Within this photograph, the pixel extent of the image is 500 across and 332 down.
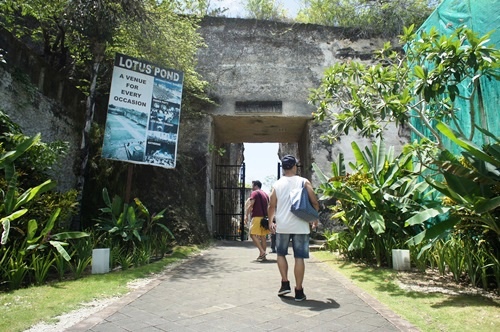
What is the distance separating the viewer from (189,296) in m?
3.96

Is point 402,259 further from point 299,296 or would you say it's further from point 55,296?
point 55,296

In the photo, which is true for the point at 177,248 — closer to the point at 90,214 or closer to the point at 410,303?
the point at 90,214

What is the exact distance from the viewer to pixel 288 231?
3.93 meters

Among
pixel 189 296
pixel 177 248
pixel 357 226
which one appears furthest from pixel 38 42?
pixel 357 226

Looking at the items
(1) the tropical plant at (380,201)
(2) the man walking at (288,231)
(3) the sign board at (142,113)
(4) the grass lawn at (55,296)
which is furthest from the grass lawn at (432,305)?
(3) the sign board at (142,113)

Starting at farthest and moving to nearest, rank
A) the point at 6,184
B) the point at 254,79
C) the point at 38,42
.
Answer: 1. the point at 254,79
2. the point at 38,42
3. the point at 6,184

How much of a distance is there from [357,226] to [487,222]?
8.50 ft

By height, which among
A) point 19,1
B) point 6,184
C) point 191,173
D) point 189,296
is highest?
point 19,1

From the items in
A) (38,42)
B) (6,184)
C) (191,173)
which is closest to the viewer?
(6,184)

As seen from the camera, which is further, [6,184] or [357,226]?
[357,226]

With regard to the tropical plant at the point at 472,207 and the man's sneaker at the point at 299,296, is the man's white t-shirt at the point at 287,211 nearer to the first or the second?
the man's sneaker at the point at 299,296

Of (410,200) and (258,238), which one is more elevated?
(410,200)

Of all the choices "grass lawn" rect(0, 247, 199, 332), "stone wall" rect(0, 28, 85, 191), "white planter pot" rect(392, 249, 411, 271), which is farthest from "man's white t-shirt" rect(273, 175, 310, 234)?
"stone wall" rect(0, 28, 85, 191)

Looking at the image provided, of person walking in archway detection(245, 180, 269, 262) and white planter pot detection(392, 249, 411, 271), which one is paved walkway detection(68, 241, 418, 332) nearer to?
white planter pot detection(392, 249, 411, 271)
